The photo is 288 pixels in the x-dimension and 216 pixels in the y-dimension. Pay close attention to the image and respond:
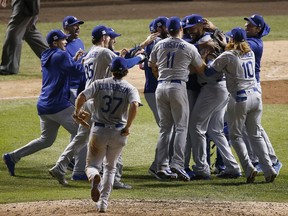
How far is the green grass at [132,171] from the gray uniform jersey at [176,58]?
1.36 m

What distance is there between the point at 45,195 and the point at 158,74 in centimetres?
213

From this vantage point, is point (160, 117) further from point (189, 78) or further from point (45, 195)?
point (45, 195)

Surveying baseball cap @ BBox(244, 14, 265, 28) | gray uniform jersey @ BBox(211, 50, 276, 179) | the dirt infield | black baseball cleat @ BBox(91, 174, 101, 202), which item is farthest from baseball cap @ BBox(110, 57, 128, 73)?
baseball cap @ BBox(244, 14, 265, 28)

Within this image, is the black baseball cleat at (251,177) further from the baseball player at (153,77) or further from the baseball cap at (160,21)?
the baseball cap at (160,21)

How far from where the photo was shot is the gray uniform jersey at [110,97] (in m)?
11.9

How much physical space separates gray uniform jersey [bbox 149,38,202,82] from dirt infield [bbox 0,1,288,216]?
5.81 feet

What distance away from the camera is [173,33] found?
13.5 m

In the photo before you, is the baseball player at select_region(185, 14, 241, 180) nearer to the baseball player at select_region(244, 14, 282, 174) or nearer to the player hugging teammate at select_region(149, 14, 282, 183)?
the player hugging teammate at select_region(149, 14, 282, 183)

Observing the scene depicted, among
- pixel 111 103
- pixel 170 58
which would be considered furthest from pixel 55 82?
pixel 111 103

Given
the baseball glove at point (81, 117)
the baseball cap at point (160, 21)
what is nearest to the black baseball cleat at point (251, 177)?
the baseball cap at point (160, 21)

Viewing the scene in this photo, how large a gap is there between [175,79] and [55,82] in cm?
155

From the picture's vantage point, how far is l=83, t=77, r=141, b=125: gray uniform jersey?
11906 millimetres

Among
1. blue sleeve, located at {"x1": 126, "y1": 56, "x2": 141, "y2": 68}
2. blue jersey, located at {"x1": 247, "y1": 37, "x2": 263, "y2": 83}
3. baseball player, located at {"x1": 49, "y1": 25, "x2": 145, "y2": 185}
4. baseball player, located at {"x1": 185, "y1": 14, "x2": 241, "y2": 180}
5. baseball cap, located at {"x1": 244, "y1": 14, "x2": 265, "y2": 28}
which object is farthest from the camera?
blue jersey, located at {"x1": 247, "y1": 37, "x2": 263, "y2": 83}

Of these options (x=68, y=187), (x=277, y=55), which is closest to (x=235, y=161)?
(x=68, y=187)
